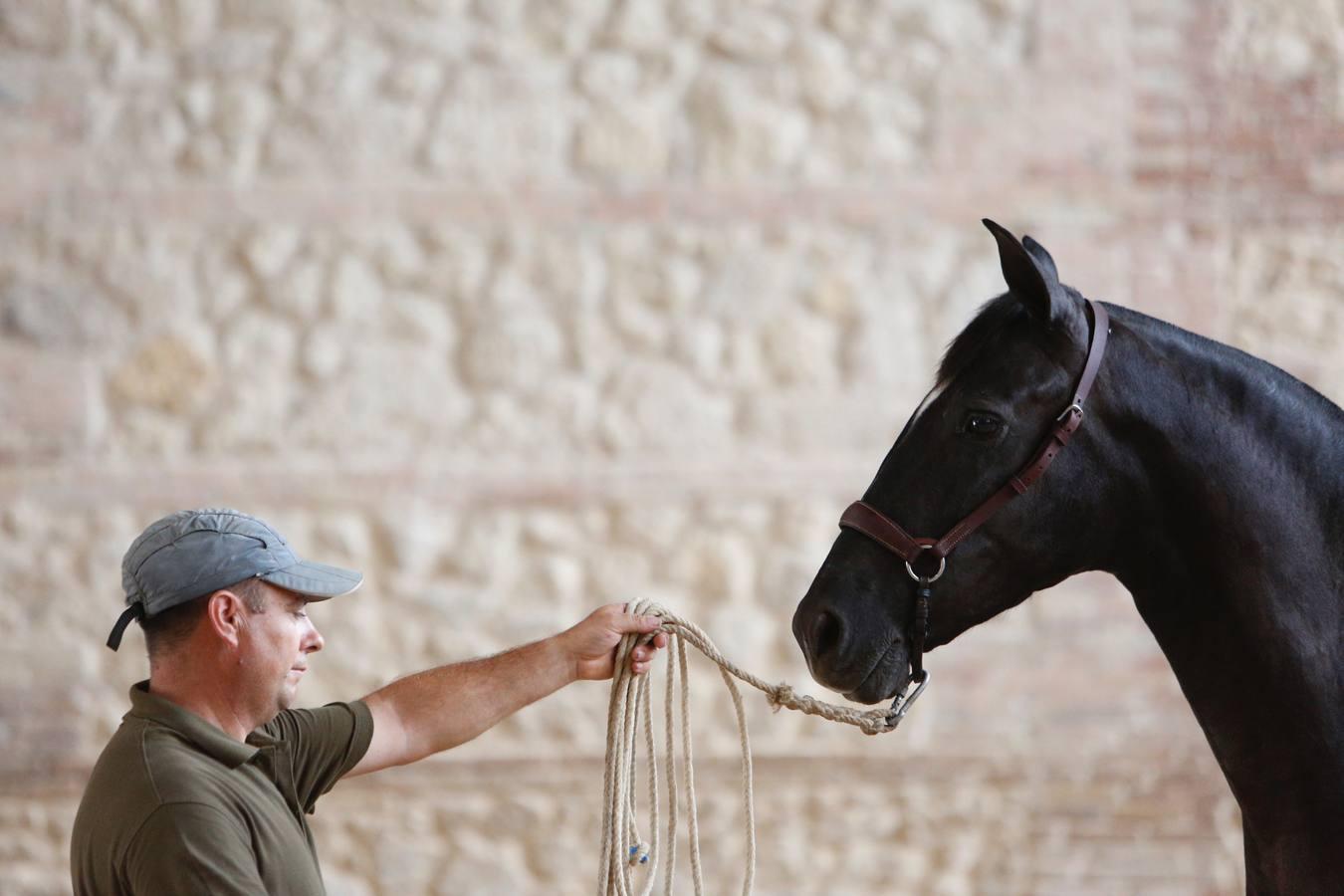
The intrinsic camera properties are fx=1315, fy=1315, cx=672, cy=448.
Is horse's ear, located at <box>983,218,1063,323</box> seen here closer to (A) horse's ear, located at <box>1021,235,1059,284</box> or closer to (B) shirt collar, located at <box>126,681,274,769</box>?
(A) horse's ear, located at <box>1021,235,1059,284</box>

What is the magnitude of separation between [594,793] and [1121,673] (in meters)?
1.49

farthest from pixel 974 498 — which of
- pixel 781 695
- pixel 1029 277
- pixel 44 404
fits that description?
pixel 44 404

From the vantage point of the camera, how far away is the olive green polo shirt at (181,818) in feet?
4.58

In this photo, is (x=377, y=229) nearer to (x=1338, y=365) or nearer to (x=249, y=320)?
(x=249, y=320)

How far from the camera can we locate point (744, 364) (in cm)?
371

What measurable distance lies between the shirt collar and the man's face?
0.07m

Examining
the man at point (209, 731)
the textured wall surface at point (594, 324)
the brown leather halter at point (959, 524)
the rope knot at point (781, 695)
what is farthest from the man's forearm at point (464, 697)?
the textured wall surface at point (594, 324)

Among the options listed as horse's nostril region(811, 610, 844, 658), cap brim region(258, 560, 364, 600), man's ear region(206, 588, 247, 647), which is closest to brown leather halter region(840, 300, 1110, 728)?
horse's nostril region(811, 610, 844, 658)

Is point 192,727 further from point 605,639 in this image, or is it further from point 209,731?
point 605,639

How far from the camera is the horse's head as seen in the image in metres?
1.65

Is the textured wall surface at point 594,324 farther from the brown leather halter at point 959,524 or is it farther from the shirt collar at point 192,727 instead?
the shirt collar at point 192,727

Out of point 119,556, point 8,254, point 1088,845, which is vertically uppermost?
point 8,254

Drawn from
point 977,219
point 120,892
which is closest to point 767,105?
point 977,219

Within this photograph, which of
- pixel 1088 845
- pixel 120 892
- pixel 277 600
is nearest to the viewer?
pixel 120 892
